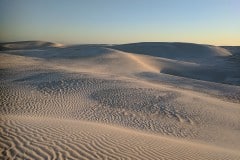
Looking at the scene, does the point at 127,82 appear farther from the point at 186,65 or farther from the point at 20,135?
the point at 186,65

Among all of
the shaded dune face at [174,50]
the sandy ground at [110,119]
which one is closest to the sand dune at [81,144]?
the sandy ground at [110,119]

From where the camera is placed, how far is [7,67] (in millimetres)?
27859

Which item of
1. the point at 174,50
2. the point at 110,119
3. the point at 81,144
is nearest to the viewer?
the point at 81,144

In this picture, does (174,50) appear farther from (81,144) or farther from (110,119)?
(81,144)

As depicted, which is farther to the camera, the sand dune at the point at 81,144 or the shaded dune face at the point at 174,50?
the shaded dune face at the point at 174,50

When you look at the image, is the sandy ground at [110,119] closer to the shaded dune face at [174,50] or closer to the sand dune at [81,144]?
the sand dune at [81,144]

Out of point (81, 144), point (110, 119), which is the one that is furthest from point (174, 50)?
point (81, 144)

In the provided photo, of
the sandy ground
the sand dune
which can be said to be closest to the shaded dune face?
the sandy ground

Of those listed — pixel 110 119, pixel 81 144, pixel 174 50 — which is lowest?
pixel 110 119

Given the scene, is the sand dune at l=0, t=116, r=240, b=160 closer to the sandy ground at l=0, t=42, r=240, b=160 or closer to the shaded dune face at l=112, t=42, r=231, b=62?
the sandy ground at l=0, t=42, r=240, b=160

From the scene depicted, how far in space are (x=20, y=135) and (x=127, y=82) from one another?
13367 mm

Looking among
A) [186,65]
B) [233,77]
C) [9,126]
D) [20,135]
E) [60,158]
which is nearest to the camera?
[60,158]

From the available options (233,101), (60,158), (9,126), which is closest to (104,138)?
(60,158)

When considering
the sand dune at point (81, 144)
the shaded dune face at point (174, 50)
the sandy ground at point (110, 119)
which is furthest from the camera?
the shaded dune face at point (174, 50)
